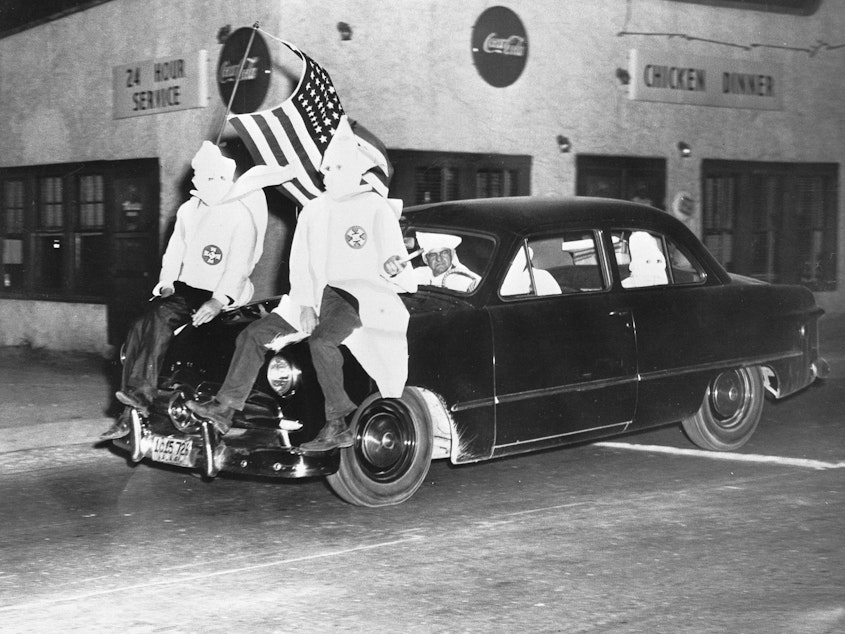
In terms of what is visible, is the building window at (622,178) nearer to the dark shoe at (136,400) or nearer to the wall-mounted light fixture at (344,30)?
the wall-mounted light fixture at (344,30)

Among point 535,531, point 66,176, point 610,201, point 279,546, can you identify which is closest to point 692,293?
point 610,201

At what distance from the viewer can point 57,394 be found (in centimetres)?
1092

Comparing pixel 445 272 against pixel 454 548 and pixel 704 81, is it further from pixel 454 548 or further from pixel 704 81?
pixel 704 81

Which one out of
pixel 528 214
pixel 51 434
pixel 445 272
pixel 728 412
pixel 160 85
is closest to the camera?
pixel 445 272

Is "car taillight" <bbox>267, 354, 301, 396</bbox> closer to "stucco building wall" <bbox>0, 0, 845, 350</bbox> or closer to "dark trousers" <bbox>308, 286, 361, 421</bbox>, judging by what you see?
"dark trousers" <bbox>308, 286, 361, 421</bbox>

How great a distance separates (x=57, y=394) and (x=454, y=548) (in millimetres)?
5892


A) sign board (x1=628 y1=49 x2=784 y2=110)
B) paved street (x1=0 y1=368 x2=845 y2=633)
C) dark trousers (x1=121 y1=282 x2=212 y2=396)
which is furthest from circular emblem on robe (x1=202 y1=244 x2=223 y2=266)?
sign board (x1=628 y1=49 x2=784 y2=110)

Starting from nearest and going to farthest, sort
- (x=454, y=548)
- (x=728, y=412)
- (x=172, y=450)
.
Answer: (x=454, y=548), (x=172, y=450), (x=728, y=412)

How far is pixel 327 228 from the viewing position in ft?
22.9

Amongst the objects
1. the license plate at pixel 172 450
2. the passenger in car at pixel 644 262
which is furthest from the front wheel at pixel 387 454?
the passenger in car at pixel 644 262

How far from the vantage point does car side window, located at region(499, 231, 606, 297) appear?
7426 millimetres

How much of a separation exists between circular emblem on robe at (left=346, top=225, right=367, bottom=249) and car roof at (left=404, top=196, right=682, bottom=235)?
0.82 metres

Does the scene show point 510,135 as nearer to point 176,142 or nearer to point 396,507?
point 176,142

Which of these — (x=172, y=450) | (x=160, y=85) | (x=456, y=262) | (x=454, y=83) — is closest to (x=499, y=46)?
(x=454, y=83)
